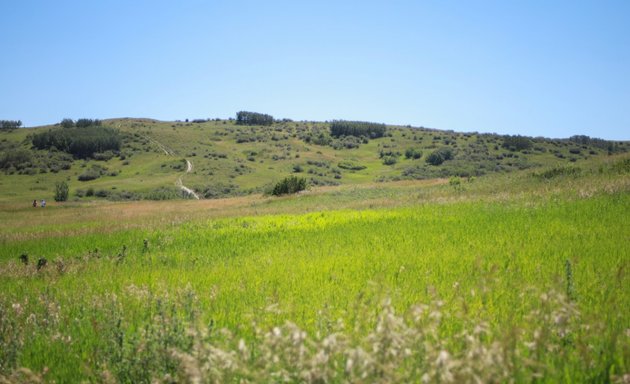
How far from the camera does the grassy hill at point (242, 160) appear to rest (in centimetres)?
6675

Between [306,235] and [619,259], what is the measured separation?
9457mm

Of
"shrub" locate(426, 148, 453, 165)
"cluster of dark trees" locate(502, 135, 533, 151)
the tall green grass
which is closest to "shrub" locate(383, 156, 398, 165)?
"shrub" locate(426, 148, 453, 165)

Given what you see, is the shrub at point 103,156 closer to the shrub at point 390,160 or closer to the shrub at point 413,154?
the shrub at point 390,160

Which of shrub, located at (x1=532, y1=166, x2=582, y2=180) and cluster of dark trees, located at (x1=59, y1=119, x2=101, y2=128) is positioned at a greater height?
cluster of dark trees, located at (x1=59, y1=119, x2=101, y2=128)

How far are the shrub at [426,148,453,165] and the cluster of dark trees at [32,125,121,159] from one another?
7089cm

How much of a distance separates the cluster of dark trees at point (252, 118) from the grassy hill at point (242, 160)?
80.8 ft

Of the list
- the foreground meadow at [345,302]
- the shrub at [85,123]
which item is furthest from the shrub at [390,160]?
the shrub at [85,123]

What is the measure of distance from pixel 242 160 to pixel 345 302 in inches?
3417

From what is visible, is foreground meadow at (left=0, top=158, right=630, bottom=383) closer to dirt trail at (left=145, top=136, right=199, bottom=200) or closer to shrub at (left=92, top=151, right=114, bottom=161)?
dirt trail at (left=145, top=136, right=199, bottom=200)

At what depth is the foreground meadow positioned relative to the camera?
3.16 metres

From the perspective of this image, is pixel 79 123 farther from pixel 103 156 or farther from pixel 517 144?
pixel 517 144

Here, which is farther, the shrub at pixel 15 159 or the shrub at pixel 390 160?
the shrub at pixel 390 160

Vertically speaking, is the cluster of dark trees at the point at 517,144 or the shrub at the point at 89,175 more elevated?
the cluster of dark trees at the point at 517,144

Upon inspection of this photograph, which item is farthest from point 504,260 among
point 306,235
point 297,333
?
point 306,235
